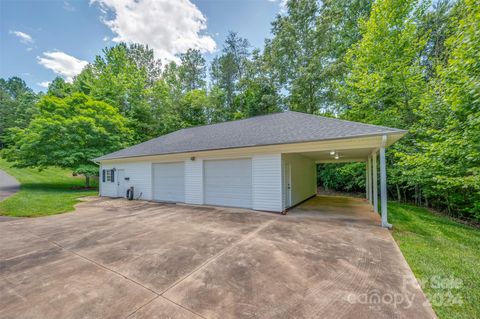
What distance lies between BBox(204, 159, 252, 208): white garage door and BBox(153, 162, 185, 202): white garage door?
1.46 metres

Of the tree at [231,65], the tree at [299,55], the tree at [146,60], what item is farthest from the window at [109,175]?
the tree at [146,60]

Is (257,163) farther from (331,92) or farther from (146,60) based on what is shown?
(146,60)

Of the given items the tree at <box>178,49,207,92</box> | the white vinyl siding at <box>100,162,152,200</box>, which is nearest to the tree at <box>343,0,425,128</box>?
the white vinyl siding at <box>100,162,152,200</box>

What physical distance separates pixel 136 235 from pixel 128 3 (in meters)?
12.4

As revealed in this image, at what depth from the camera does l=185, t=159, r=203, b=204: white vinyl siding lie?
8391 mm

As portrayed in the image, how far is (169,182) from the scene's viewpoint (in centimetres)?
939

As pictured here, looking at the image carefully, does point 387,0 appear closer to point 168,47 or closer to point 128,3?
point 128,3

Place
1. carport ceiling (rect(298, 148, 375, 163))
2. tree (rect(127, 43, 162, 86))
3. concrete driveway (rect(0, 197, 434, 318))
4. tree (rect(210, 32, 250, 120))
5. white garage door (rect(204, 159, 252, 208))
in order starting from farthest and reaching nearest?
tree (rect(127, 43, 162, 86)), tree (rect(210, 32, 250, 120)), white garage door (rect(204, 159, 252, 208)), carport ceiling (rect(298, 148, 375, 163)), concrete driveway (rect(0, 197, 434, 318))

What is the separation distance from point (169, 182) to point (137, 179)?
8.04 ft

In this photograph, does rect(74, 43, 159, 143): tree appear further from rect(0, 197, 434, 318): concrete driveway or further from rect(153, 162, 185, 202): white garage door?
rect(0, 197, 434, 318): concrete driveway

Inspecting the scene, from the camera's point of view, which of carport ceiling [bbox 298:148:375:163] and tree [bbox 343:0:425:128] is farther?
tree [bbox 343:0:425:128]

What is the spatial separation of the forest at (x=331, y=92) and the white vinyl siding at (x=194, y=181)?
7971 millimetres

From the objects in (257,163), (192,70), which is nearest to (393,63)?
(257,163)

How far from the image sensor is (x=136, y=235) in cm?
458
